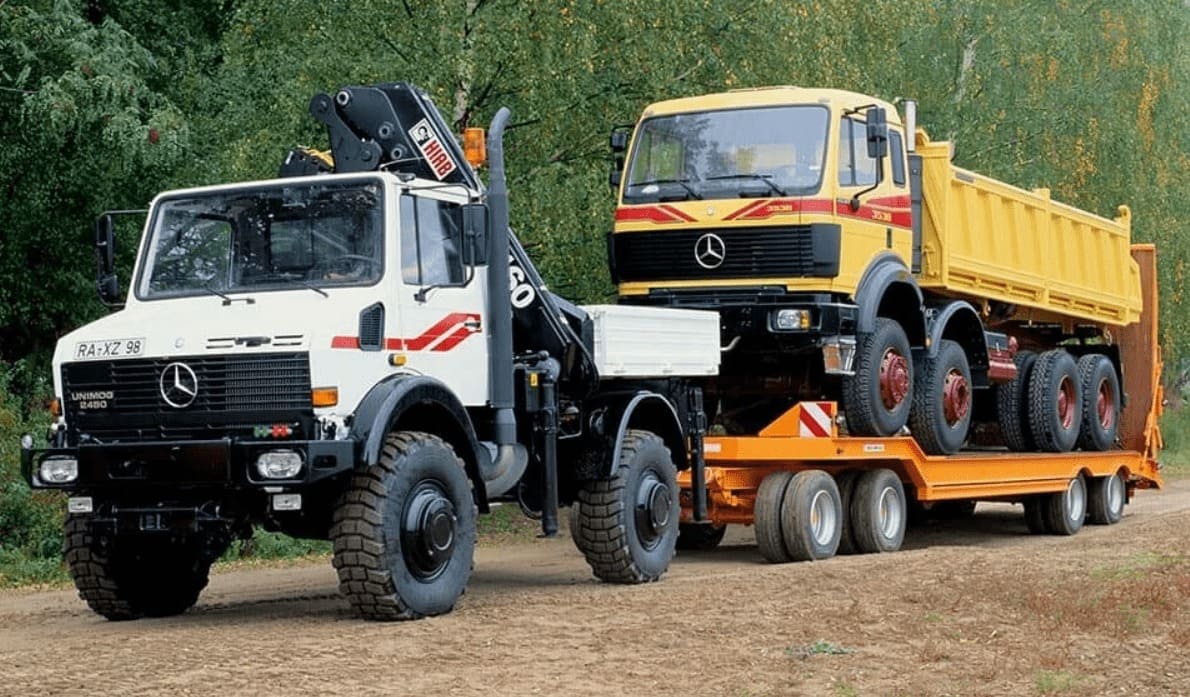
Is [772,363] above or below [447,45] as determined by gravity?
below

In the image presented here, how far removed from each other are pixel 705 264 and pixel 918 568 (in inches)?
138

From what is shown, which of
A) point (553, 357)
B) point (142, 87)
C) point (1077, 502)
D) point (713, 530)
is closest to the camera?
point (553, 357)

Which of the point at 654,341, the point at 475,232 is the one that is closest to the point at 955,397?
the point at 654,341

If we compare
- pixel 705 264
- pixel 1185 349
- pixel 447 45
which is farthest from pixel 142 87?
pixel 1185 349

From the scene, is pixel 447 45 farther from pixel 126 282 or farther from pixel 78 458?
pixel 78 458

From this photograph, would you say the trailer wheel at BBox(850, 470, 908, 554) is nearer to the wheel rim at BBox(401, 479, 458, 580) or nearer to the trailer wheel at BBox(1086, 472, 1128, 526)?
the trailer wheel at BBox(1086, 472, 1128, 526)

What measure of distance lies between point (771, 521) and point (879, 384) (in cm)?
168

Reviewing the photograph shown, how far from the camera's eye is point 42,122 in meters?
19.6

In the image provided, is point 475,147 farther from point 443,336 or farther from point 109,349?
point 109,349

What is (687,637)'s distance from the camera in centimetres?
1012

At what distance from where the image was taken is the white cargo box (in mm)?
13430

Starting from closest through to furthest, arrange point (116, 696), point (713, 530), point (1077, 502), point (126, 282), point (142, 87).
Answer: point (116, 696)
point (713, 530)
point (142, 87)
point (1077, 502)
point (126, 282)

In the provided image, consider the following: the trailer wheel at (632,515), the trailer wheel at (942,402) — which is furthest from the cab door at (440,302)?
the trailer wheel at (942,402)

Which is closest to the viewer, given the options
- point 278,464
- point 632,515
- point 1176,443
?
point 278,464
